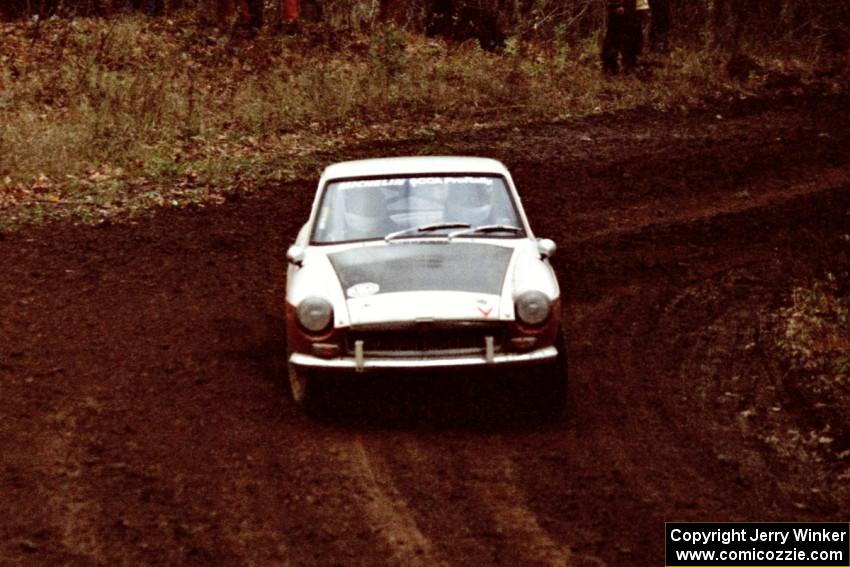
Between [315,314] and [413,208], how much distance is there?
56.3 inches

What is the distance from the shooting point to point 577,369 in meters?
8.84

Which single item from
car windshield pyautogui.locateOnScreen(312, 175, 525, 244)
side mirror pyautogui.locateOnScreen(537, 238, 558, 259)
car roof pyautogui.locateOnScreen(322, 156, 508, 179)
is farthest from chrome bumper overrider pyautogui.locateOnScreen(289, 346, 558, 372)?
car roof pyautogui.locateOnScreen(322, 156, 508, 179)

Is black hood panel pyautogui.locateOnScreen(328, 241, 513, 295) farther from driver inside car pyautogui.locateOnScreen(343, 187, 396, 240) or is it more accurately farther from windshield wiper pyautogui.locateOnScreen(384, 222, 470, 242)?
driver inside car pyautogui.locateOnScreen(343, 187, 396, 240)

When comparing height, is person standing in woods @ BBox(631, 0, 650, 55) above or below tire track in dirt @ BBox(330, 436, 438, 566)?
above

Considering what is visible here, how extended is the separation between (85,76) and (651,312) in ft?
37.5

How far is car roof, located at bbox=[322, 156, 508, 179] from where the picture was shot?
344 inches

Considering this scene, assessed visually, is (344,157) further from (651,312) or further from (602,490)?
(602,490)

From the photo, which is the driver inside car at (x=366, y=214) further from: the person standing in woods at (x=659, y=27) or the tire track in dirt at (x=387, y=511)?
the person standing in woods at (x=659, y=27)

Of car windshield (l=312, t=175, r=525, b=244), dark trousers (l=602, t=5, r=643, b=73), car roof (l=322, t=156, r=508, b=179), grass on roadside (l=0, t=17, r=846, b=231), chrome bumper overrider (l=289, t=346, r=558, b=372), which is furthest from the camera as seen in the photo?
dark trousers (l=602, t=5, r=643, b=73)

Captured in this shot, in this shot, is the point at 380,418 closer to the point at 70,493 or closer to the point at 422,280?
the point at 422,280

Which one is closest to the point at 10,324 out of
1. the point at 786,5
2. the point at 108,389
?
the point at 108,389

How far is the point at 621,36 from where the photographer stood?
20859mm

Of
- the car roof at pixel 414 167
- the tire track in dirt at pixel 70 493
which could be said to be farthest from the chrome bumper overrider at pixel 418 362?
the car roof at pixel 414 167

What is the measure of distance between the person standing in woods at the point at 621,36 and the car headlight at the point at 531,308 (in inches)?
555
